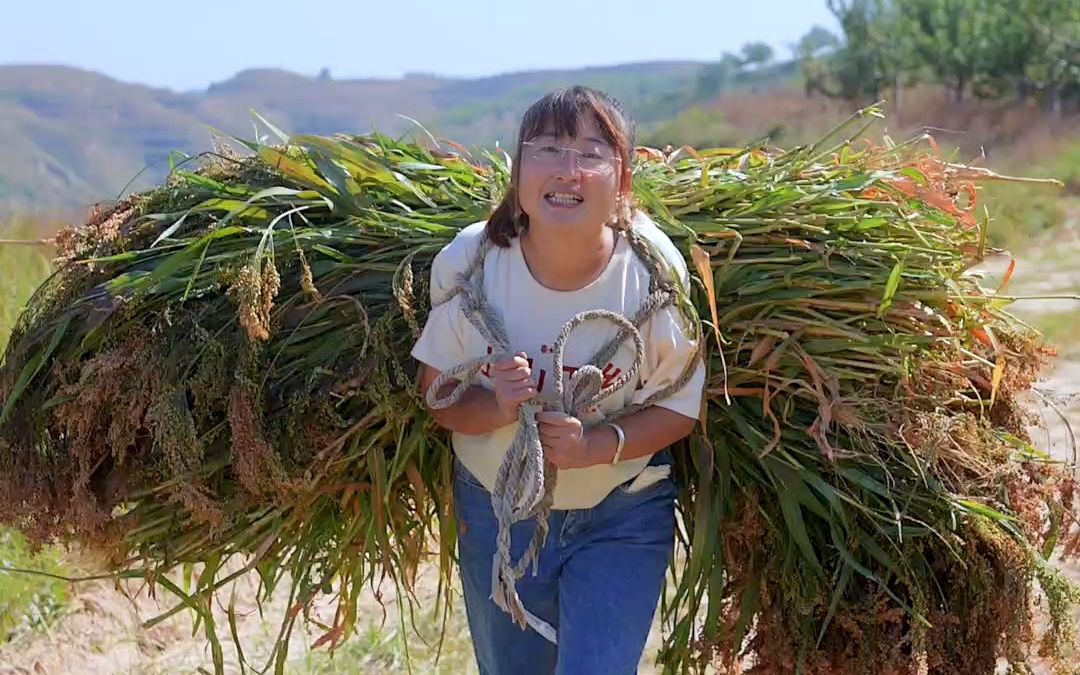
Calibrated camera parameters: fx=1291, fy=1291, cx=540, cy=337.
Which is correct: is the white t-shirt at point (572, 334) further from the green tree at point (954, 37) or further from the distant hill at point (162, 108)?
the green tree at point (954, 37)

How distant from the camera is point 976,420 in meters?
2.42

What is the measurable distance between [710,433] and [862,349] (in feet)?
1.05

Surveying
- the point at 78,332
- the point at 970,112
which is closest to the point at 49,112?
the point at 970,112

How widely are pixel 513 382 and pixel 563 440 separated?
13 centimetres

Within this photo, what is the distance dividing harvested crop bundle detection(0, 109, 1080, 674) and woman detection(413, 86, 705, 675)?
0.13 meters

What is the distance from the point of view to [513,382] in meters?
2.00

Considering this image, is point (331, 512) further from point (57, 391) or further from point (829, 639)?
point (829, 639)

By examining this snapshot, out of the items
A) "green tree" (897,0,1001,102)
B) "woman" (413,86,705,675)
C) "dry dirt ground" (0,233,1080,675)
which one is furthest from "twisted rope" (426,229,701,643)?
"green tree" (897,0,1001,102)

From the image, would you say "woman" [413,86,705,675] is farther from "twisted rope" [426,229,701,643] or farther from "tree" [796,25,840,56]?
"tree" [796,25,840,56]

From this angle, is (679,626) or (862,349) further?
(679,626)

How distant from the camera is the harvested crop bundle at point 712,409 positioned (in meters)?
2.31

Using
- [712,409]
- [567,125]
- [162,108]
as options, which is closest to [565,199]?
[567,125]

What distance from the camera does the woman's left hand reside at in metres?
2.04

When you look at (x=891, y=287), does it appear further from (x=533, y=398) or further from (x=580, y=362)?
(x=533, y=398)
